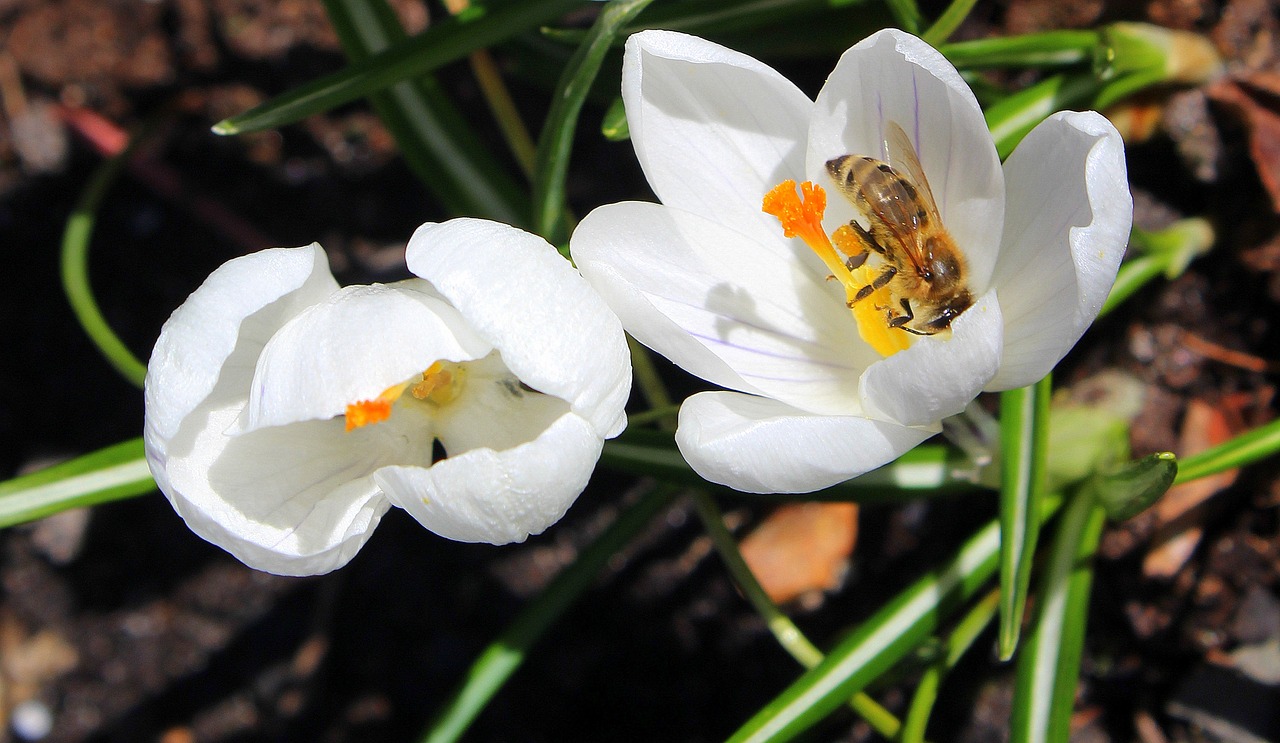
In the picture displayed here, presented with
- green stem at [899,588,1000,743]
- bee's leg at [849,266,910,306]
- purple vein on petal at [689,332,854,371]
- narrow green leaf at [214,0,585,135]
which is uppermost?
narrow green leaf at [214,0,585,135]

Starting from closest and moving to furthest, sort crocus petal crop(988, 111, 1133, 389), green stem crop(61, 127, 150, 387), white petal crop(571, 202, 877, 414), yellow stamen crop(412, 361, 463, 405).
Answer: crocus petal crop(988, 111, 1133, 389), white petal crop(571, 202, 877, 414), yellow stamen crop(412, 361, 463, 405), green stem crop(61, 127, 150, 387)

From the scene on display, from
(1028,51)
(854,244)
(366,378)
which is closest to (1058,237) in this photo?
(854,244)

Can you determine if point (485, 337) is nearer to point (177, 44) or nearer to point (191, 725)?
point (191, 725)

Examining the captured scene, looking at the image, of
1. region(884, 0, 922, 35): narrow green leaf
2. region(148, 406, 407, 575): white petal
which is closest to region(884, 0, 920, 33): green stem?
region(884, 0, 922, 35): narrow green leaf

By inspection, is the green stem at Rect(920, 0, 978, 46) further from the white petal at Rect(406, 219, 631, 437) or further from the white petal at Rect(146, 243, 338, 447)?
the white petal at Rect(146, 243, 338, 447)

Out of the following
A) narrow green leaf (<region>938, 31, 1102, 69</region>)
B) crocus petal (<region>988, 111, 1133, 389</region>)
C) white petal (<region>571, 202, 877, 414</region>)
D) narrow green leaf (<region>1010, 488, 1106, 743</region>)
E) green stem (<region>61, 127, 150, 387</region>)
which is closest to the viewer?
crocus petal (<region>988, 111, 1133, 389</region>)

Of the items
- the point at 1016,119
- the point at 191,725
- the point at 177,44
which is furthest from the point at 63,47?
the point at 1016,119
